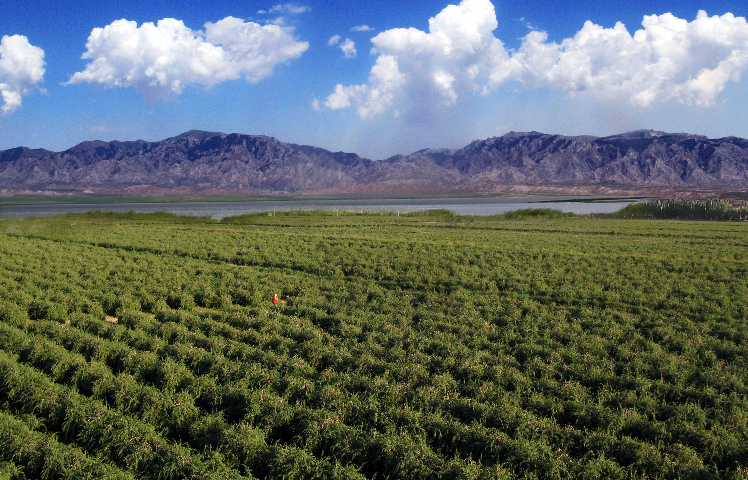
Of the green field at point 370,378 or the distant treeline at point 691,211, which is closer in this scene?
the green field at point 370,378

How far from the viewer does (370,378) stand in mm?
A: 8664

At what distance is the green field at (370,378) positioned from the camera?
6379mm

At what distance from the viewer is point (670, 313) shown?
14.3m

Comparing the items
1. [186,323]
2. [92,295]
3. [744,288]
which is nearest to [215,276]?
[92,295]

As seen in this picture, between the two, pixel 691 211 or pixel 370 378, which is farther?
pixel 691 211

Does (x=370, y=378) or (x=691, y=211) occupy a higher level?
(x=691, y=211)

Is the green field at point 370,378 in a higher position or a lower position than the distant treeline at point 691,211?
lower

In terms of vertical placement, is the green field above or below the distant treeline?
below

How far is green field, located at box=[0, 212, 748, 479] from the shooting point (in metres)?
6.38

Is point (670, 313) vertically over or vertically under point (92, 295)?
under

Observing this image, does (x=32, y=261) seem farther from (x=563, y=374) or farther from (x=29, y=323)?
(x=563, y=374)

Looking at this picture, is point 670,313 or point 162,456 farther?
point 670,313

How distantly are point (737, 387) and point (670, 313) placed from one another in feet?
20.1

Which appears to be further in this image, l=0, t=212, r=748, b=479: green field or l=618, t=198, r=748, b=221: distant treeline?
l=618, t=198, r=748, b=221: distant treeline
